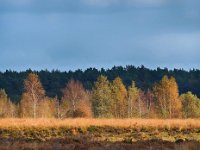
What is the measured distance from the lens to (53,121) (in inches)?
1773

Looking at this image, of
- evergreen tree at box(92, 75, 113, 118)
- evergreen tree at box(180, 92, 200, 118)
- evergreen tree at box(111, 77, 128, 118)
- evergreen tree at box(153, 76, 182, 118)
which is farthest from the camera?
evergreen tree at box(180, 92, 200, 118)

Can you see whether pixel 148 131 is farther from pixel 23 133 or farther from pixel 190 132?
pixel 23 133

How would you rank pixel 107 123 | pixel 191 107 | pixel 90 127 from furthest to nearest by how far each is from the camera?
1. pixel 191 107
2. pixel 107 123
3. pixel 90 127

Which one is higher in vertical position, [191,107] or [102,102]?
[102,102]

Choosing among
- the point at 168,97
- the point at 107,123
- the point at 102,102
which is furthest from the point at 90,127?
the point at 168,97

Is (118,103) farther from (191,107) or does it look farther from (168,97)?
(191,107)

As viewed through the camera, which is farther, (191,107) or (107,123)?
(191,107)

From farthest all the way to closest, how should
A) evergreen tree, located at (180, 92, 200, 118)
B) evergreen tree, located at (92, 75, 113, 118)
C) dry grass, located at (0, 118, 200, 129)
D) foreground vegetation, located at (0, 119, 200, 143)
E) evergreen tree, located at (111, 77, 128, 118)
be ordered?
1. evergreen tree, located at (180, 92, 200, 118)
2. evergreen tree, located at (111, 77, 128, 118)
3. evergreen tree, located at (92, 75, 113, 118)
4. dry grass, located at (0, 118, 200, 129)
5. foreground vegetation, located at (0, 119, 200, 143)

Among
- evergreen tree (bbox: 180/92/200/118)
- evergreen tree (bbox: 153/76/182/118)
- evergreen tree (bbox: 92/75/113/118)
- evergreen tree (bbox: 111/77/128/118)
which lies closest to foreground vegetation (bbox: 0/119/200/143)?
evergreen tree (bbox: 153/76/182/118)

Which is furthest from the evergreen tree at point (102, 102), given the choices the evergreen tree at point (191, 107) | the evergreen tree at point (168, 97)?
the evergreen tree at point (191, 107)

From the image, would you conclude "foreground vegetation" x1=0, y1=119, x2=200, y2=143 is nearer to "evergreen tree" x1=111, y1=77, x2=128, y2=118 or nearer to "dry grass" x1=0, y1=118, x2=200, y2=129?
"dry grass" x1=0, y1=118, x2=200, y2=129

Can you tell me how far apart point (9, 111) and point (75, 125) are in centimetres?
7036

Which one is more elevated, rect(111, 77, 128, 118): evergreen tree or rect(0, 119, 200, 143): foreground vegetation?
rect(111, 77, 128, 118): evergreen tree

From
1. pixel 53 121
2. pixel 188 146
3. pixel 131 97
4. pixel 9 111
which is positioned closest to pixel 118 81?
pixel 131 97
